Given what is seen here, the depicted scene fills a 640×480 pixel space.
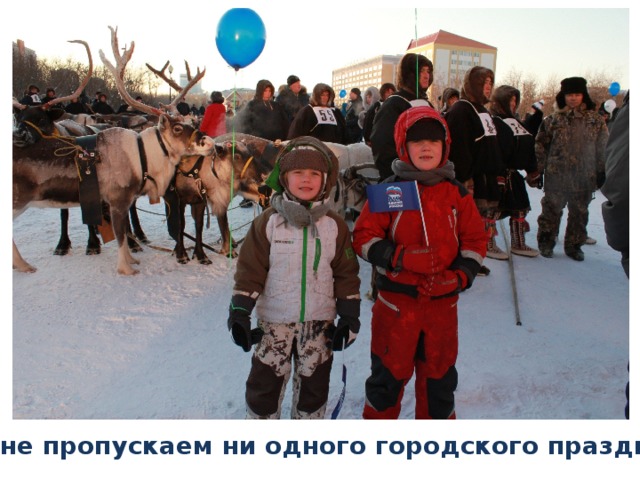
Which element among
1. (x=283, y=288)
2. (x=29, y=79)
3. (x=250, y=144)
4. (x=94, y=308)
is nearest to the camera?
(x=283, y=288)

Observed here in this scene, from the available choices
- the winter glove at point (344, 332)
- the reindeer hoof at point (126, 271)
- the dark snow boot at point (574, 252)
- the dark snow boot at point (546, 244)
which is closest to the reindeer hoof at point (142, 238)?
the reindeer hoof at point (126, 271)

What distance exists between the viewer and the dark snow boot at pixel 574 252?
581 centimetres

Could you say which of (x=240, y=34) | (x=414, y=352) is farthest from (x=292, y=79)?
(x=414, y=352)

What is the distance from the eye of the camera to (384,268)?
2.47 m

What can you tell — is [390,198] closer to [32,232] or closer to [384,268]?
[384,268]

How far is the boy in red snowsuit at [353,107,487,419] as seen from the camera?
7.93 ft

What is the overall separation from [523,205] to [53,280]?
16.9 ft

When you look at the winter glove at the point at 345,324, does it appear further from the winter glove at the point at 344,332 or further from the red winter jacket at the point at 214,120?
the red winter jacket at the point at 214,120

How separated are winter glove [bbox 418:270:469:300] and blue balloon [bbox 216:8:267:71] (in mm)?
4935

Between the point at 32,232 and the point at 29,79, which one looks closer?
the point at 32,232

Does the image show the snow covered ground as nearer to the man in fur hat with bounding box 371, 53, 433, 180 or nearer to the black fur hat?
the man in fur hat with bounding box 371, 53, 433, 180

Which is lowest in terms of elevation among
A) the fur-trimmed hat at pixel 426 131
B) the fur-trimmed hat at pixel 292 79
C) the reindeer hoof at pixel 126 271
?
the reindeer hoof at pixel 126 271

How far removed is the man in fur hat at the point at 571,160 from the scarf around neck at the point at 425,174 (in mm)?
4007

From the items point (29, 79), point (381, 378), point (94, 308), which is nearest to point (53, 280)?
point (94, 308)
